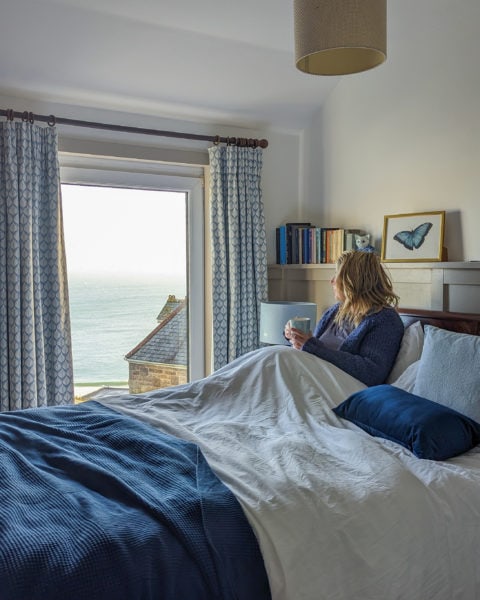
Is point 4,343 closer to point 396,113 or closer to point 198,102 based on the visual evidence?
point 198,102

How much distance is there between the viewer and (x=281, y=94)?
4102 millimetres

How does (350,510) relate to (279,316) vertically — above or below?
below

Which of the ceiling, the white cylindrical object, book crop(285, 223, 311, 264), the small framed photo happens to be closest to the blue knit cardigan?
the small framed photo

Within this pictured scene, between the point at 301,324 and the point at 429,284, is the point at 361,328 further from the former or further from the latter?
the point at 429,284

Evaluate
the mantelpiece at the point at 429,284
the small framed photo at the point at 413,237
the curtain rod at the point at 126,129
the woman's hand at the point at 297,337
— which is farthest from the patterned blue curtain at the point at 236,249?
the woman's hand at the point at 297,337

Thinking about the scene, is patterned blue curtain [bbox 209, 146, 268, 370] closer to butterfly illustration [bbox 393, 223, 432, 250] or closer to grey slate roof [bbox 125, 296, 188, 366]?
grey slate roof [bbox 125, 296, 188, 366]

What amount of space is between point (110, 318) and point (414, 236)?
203cm

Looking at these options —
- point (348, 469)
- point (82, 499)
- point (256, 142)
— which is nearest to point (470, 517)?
point (348, 469)

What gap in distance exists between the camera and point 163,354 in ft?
13.9

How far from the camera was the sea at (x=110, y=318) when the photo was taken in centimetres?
394

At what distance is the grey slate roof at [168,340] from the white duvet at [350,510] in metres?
2.04

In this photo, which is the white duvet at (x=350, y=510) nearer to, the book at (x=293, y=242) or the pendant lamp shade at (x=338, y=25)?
the pendant lamp shade at (x=338, y=25)

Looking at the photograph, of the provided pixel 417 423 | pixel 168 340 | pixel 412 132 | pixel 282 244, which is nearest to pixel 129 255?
pixel 168 340

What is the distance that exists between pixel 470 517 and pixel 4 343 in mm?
2659
